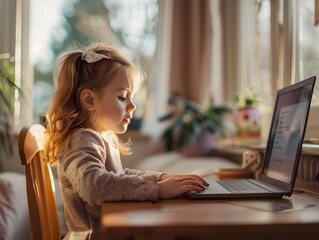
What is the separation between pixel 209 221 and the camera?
0.76m

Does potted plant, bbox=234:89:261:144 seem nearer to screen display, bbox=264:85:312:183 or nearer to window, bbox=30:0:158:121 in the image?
screen display, bbox=264:85:312:183

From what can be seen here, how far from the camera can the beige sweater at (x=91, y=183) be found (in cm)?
98

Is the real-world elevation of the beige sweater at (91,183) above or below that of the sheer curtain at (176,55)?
below

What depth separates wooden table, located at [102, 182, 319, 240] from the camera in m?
0.72

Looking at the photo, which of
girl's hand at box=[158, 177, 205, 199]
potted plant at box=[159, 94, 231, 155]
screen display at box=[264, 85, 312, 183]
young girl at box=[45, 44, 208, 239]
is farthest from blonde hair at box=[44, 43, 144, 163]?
potted plant at box=[159, 94, 231, 155]

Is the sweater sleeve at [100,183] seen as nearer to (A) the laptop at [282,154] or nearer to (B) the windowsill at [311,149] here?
(A) the laptop at [282,154]

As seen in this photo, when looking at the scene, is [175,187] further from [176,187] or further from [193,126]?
[193,126]

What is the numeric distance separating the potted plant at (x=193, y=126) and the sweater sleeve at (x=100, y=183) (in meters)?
2.15

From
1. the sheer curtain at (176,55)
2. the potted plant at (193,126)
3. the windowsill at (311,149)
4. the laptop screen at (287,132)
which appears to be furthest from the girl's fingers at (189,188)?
the sheer curtain at (176,55)

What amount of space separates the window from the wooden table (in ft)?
9.05

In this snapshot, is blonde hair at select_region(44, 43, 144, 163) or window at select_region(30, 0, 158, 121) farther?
window at select_region(30, 0, 158, 121)

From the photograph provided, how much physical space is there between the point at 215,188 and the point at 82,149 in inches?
14.0

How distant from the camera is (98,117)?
1.23 m

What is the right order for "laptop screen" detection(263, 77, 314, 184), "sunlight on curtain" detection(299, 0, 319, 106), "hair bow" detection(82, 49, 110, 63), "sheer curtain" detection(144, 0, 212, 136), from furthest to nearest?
1. "sheer curtain" detection(144, 0, 212, 136)
2. "sunlight on curtain" detection(299, 0, 319, 106)
3. "hair bow" detection(82, 49, 110, 63)
4. "laptop screen" detection(263, 77, 314, 184)
